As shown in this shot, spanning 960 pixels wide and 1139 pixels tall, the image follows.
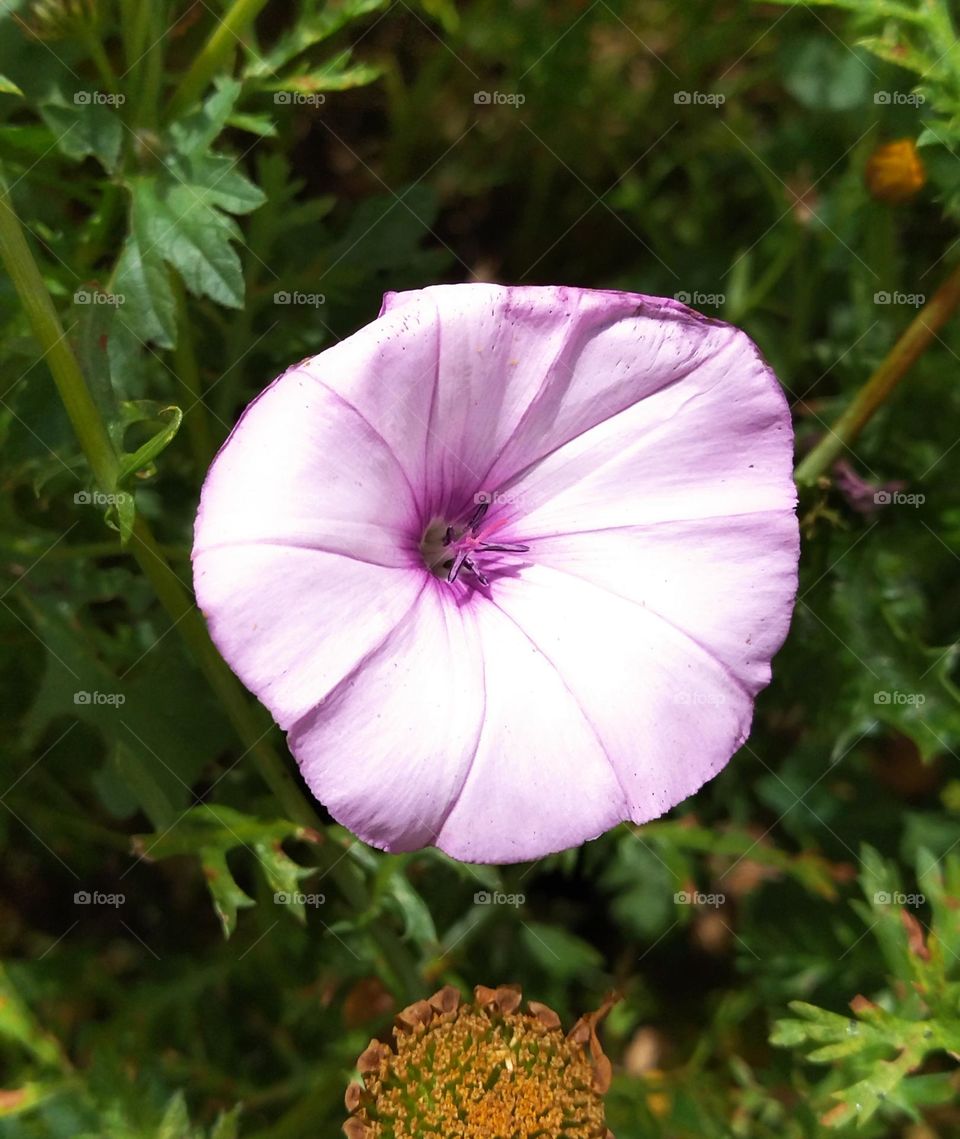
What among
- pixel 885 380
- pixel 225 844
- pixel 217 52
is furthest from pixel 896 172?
pixel 225 844

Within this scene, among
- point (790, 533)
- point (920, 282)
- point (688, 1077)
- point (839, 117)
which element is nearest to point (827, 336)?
point (920, 282)

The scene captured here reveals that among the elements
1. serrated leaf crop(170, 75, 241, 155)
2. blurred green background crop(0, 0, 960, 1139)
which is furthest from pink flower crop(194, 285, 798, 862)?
serrated leaf crop(170, 75, 241, 155)

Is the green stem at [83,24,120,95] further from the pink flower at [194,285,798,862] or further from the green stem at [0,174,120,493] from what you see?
the pink flower at [194,285,798,862]

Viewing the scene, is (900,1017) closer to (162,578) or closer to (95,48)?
(162,578)

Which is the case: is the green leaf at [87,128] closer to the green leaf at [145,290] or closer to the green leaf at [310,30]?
the green leaf at [145,290]

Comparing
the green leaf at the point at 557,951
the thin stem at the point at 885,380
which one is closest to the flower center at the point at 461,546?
the thin stem at the point at 885,380

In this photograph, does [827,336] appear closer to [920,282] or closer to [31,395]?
[920,282]

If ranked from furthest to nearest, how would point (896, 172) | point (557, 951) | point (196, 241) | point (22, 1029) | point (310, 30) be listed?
point (557, 951)
point (896, 172)
point (22, 1029)
point (310, 30)
point (196, 241)
